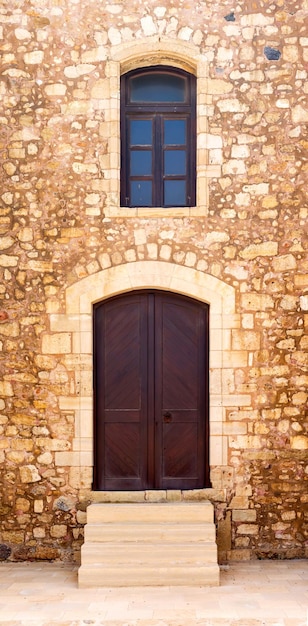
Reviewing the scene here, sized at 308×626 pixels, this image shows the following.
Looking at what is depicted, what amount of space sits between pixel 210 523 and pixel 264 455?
84 centimetres

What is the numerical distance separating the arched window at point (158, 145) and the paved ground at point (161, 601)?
11.7 ft

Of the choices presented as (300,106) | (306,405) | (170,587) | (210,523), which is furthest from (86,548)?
(300,106)

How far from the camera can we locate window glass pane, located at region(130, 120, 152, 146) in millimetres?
5852

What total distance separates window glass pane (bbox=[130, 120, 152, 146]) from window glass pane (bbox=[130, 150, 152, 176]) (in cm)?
9

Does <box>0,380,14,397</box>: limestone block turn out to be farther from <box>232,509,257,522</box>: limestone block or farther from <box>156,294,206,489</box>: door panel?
<box>232,509,257,522</box>: limestone block

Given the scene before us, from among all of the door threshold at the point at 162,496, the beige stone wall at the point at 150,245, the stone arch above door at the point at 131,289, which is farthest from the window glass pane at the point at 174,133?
the door threshold at the point at 162,496

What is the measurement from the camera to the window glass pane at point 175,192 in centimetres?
584

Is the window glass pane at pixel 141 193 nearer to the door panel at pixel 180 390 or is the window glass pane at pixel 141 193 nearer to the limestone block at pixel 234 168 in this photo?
the limestone block at pixel 234 168

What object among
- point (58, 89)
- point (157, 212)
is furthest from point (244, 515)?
point (58, 89)

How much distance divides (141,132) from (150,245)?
1.20 m

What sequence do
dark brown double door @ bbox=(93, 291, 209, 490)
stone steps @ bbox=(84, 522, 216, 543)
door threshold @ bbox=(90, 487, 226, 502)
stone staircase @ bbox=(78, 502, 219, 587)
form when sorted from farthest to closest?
dark brown double door @ bbox=(93, 291, 209, 490), door threshold @ bbox=(90, 487, 226, 502), stone steps @ bbox=(84, 522, 216, 543), stone staircase @ bbox=(78, 502, 219, 587)

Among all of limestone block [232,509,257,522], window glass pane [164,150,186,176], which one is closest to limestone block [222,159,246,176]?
window glass pane [164,150,186,176]

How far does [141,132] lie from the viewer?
5.86 metres

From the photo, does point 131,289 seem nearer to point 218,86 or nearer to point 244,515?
point 218,86
